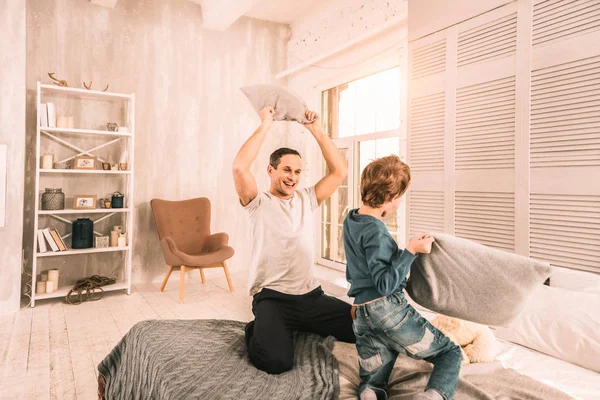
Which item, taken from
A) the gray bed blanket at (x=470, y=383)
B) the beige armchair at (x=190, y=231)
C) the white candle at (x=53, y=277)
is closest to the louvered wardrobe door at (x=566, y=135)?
the gray bed blanket at (x=470, y=383)

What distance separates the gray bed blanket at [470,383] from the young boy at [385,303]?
47 mm

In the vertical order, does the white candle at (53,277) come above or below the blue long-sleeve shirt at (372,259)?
below

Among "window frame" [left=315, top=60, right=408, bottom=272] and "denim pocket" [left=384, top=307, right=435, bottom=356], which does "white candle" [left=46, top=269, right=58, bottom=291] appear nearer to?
"window frame" [left=315, top=60, right=408, bottom=272]

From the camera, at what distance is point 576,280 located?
1779mm

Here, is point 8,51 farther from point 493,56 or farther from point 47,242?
point 493,56

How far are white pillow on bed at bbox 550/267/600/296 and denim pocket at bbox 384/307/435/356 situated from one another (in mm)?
877

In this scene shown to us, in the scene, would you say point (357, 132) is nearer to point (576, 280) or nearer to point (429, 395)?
point (576, 280)

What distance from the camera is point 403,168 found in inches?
55.9

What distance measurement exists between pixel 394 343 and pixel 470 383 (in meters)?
0.26

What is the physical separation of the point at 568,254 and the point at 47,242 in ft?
13.6

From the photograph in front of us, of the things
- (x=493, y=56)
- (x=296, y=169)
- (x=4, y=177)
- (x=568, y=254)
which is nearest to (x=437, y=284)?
(x=296, y=169)

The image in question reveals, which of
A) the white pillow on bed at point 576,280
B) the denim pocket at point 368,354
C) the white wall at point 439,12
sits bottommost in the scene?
the denim pocket at point 368,354

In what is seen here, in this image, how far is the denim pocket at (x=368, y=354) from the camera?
4.36 feet

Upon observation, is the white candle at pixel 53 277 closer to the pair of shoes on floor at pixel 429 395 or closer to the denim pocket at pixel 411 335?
the denim pocket at pixel 411 335
